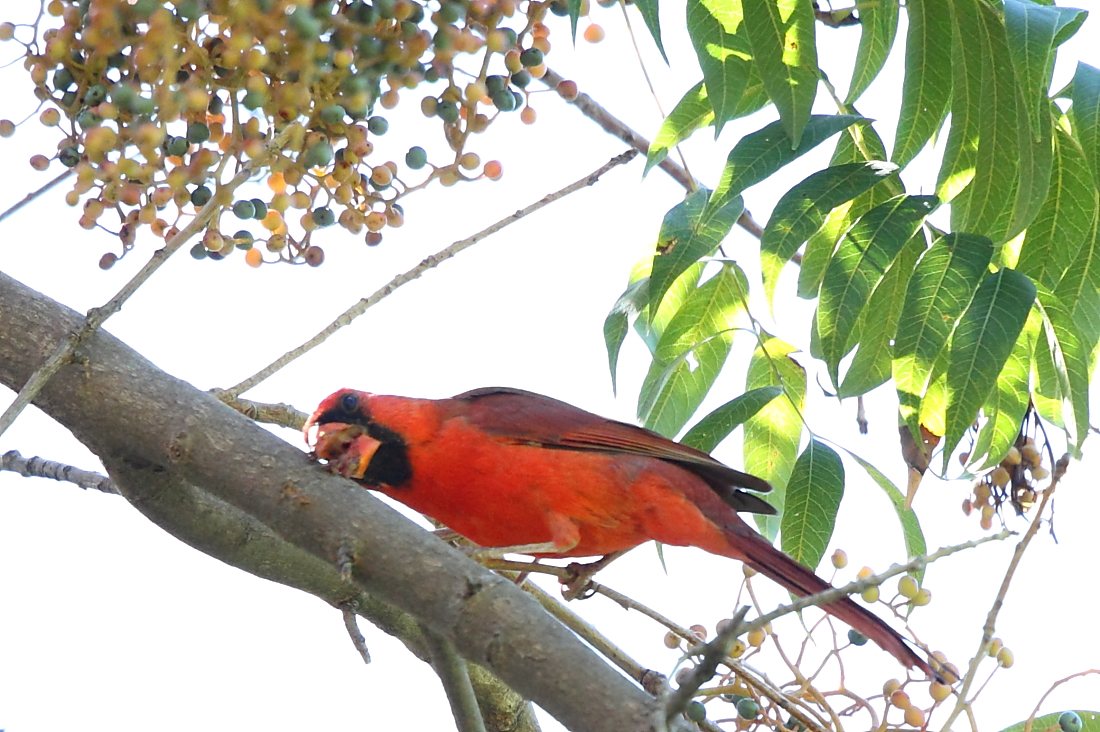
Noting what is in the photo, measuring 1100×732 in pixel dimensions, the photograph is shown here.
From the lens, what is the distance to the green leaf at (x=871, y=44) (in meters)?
2.55

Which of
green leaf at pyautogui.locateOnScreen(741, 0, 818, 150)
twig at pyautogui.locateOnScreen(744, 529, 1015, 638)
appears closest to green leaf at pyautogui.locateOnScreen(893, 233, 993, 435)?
green leaf at pyautogui.locateOnScreen(741, 0, 818, 150)

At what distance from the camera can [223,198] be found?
6.91 feet

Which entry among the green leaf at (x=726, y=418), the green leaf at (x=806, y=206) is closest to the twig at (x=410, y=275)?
the green leaf at (x=806, y=206)

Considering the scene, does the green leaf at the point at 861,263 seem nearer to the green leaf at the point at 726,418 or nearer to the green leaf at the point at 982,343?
the green leaf at the point at 982,343

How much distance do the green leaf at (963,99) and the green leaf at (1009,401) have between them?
1.39 feet

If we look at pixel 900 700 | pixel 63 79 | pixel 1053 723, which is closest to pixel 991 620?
pixel 900 700

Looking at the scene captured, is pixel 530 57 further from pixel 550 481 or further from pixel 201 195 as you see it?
pixel 550 481

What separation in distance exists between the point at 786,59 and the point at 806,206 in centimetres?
42

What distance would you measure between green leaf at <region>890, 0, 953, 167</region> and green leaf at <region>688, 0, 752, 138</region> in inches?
15.1

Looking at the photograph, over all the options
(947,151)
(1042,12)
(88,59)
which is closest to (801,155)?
(947,151)

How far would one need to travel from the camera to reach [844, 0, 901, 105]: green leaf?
2.55 meters

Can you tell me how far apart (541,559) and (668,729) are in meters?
1.48

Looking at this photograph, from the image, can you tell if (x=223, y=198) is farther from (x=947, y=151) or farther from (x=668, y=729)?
(x=947, y=151)

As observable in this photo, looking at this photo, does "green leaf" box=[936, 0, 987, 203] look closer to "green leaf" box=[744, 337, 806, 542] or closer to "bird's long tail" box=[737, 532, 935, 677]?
"green leaf" box=[744, 337, 806, 542]
